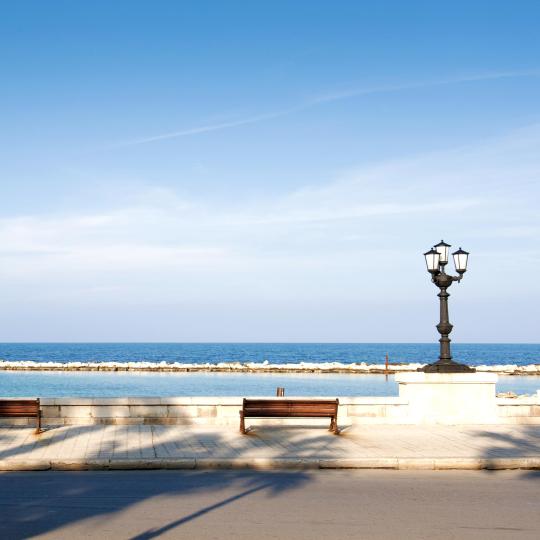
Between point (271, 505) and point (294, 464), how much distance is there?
3.34 m

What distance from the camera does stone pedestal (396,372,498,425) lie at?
1942 centimetres

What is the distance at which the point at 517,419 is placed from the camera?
64.8 feet

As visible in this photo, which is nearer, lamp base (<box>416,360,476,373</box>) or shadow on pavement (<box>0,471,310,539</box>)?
shadow on pavement (<box>0,471,310,539</box>)

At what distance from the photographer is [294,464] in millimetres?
13570

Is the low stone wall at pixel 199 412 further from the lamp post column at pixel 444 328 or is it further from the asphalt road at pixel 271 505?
the asphalt road at pixel 271 505

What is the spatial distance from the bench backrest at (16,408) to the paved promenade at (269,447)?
1.28 ft

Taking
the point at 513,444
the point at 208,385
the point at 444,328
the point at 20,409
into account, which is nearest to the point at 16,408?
the point at 20,409

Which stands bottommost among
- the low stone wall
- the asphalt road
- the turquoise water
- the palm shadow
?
the turquoise water

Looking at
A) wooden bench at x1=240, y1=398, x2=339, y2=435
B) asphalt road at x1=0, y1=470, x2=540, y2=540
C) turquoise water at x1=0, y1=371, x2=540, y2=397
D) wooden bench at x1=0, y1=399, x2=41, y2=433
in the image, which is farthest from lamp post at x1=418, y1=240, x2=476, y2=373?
turquoise water at x1=0, y1=371, x2=540, y2=397

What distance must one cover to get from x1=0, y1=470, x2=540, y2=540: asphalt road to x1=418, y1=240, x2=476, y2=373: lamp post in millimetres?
6740

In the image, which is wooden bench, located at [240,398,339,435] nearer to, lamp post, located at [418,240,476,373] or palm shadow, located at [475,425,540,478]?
palm shadow, located at [475,425,540,478]

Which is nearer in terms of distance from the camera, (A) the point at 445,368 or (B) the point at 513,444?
(B) the point at 513,444

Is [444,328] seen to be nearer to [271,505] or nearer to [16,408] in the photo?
[16,408]

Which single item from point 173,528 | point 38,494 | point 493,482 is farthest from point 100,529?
point 493,482
